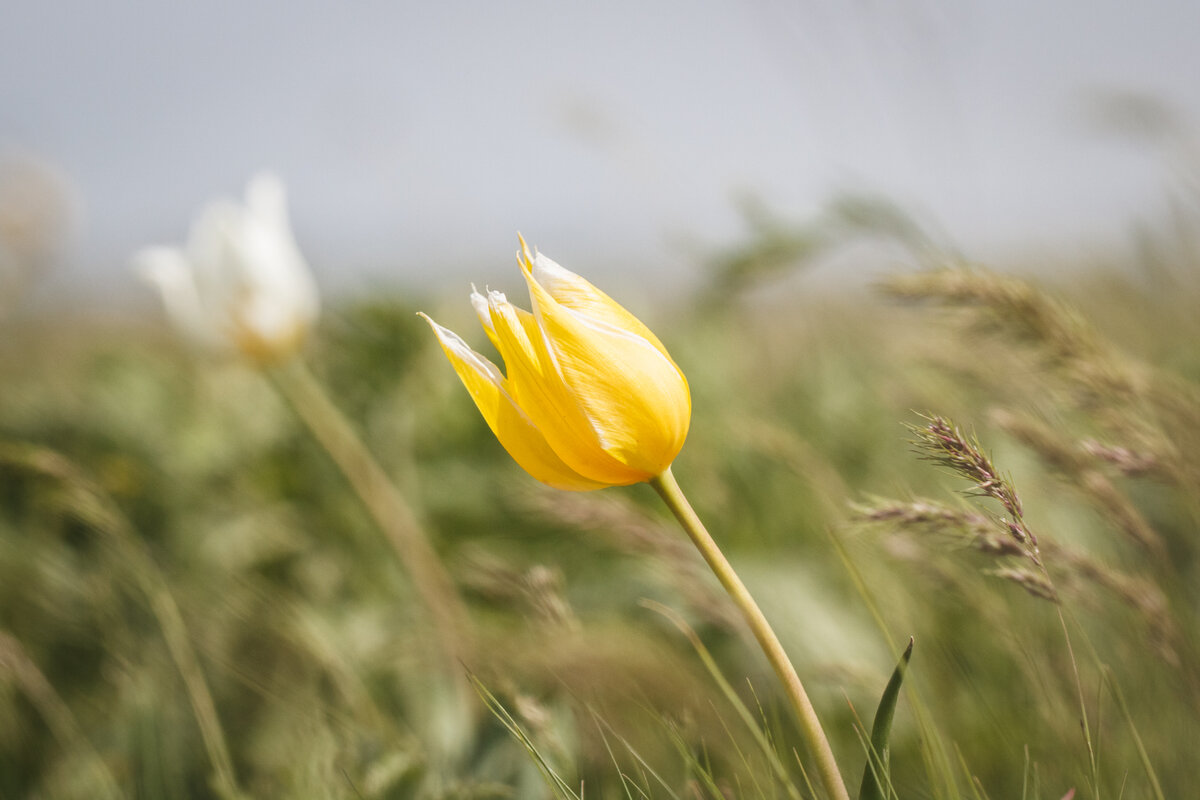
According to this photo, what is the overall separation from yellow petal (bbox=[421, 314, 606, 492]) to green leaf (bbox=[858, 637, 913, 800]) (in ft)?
0.72

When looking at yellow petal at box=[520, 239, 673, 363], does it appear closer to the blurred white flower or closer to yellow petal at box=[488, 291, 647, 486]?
yellow petal at box=[488, 291, 647, 486]

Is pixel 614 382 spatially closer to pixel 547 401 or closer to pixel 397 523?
pixel 547 401

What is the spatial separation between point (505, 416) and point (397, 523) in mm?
942

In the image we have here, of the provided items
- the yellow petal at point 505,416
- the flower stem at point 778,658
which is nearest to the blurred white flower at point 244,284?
the yellow petal at point 505,416

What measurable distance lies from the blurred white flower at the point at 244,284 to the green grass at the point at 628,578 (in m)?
0.16

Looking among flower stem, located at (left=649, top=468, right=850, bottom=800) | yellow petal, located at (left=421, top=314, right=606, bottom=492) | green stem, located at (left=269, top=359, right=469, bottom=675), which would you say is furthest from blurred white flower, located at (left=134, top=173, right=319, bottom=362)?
flower stem, located at (left=649, top=468, right=850, bottom=800)

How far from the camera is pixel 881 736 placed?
470 millimetres

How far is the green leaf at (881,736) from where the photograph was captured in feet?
1.48

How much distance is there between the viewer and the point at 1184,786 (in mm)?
806

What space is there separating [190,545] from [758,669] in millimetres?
1253

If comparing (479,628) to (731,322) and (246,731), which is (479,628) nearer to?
(246,731)

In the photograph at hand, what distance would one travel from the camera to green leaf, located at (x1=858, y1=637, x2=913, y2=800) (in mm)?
452

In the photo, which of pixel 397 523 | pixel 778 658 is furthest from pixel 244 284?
pixel 778 658

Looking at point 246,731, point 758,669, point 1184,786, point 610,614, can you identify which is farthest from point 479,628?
point 1184,786
